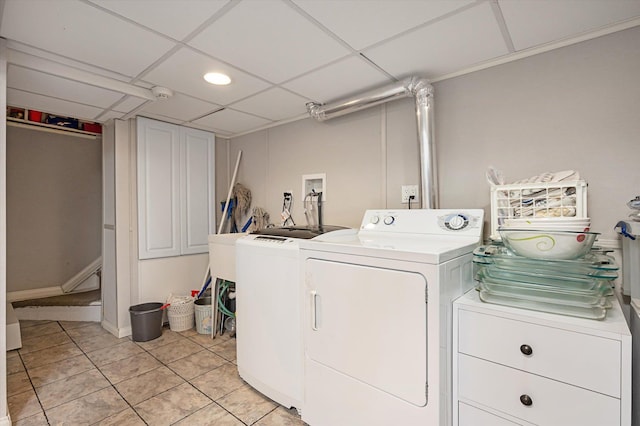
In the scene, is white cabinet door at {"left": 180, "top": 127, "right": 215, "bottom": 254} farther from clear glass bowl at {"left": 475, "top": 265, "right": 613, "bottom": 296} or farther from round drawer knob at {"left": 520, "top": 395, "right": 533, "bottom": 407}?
round drawer knob at {"left": 520, "top": 395, "right": 533, "bottom": 407}

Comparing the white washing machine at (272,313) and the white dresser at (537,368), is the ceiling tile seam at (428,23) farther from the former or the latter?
the white dresser at (537,368)

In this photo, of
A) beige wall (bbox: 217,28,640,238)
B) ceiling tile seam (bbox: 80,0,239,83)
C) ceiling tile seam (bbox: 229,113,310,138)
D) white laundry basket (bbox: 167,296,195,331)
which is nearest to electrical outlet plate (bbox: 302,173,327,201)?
beige wall (bbox: 217,28,640,238)

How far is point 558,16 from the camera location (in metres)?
1.42

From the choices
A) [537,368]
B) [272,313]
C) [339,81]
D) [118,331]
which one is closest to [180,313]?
[118,331]

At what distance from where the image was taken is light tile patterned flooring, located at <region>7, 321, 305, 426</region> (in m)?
1.81

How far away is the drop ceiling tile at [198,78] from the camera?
183cm

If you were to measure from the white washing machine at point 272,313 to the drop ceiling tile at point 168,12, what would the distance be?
47.2 inches

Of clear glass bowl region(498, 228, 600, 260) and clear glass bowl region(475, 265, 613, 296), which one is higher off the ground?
clear glass bowl region(498, 228, 600, 260)

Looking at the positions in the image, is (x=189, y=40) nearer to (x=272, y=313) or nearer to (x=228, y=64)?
(x=228, y=64)

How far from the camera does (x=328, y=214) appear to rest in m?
2.77

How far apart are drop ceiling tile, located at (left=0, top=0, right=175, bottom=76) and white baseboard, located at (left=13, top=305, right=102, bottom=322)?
8.85 ft

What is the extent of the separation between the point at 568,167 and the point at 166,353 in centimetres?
310

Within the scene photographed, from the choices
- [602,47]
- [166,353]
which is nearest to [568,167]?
[602,47]

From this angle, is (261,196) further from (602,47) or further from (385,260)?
(602,47)
